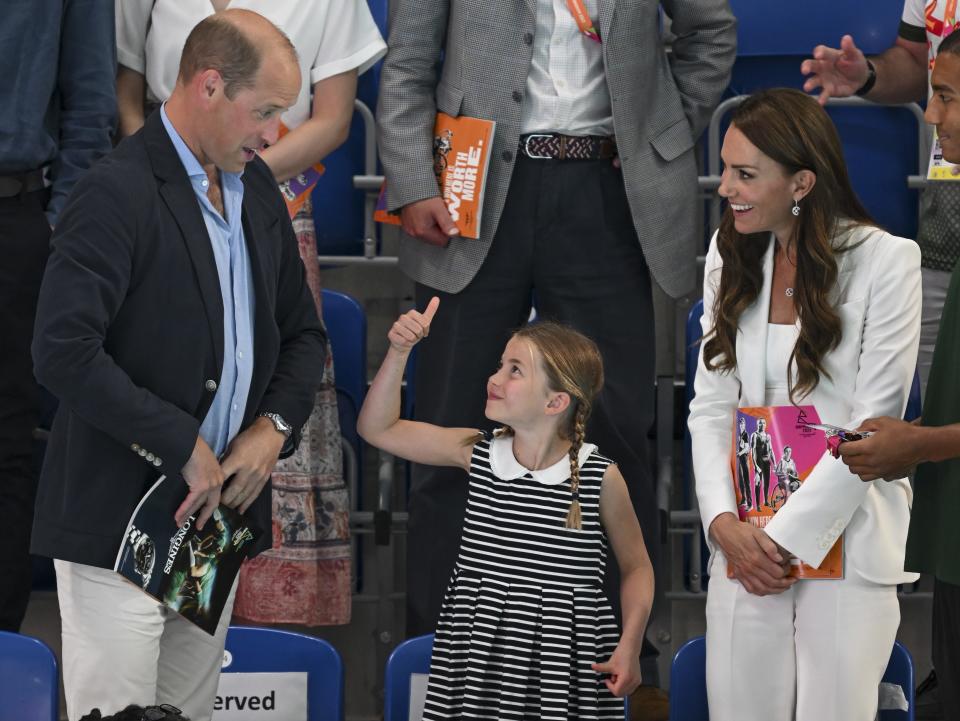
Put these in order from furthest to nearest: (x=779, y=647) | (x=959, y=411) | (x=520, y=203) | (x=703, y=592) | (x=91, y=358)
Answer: (x=703, y=592), (x=520, y=203), (x=779, y=647), (x=959, y=411), (x=91, y=358)

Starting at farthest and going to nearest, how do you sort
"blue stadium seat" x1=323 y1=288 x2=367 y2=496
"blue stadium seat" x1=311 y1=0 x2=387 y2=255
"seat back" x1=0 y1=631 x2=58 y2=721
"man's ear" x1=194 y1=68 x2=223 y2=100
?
"blue stadium seat" x1=311 y1=0 x2=387 y2=255, "blue stadium seat" x1=323 y1=288 x2=367 y2=496, "seat back" x1=0 y1=631 x2=58 y2=721, "man's ear" x1=194 y1=68 x2=223 y2=100

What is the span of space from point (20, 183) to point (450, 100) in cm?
104

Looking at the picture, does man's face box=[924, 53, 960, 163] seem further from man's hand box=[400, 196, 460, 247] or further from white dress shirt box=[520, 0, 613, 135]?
man's hand box=[400, 196, 460, 247]

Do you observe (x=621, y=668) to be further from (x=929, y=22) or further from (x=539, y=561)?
(x=929, y=22)

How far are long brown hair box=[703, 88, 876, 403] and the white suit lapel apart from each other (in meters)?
Result: 0.01

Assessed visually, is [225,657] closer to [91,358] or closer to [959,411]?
[91,358]

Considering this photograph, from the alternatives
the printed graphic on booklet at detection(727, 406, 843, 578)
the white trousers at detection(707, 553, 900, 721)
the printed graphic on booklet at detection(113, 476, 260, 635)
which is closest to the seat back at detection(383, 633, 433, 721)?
the printed graphic on booklet at detection(113, 476, 260, 635)

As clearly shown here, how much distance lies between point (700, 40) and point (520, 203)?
66cm

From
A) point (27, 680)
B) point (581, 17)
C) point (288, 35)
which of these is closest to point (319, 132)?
point (288, 35)

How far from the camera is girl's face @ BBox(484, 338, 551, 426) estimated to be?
283cm

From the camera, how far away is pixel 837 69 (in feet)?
11.5

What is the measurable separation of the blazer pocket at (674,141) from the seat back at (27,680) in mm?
1863

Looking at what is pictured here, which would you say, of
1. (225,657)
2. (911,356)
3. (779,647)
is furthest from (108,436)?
(911,356)

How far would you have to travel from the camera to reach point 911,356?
2814 millimetres
